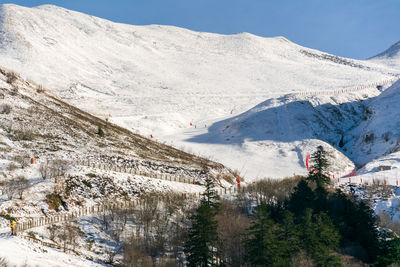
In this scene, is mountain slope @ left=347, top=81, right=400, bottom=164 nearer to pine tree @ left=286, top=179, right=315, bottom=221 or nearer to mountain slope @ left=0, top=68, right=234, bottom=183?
mountain slope @ left=0, top=68, right=234, bottom=183

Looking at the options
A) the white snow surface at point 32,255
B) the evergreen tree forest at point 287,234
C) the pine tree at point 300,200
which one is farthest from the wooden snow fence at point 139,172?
the white snow surface at point 32,255

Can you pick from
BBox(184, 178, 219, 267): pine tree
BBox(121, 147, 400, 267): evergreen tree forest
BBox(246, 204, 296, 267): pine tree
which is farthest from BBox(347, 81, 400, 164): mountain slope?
BBox(184, 178, 219, 267): pine tree

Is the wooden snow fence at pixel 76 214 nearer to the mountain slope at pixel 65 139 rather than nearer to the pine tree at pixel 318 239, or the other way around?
the mountain slope at pixel 65 139

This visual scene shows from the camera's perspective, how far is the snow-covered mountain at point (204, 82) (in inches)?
3142

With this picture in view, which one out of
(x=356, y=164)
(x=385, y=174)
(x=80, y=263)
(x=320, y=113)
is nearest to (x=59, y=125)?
(x=80, y=263)

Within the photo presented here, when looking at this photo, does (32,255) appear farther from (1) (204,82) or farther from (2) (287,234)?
(1) (204,82)

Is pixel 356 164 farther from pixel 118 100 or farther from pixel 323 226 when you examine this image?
pixel 118 100

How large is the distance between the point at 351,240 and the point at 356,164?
33.9 meters

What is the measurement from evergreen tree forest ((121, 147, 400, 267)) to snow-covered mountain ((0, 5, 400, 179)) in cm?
1968

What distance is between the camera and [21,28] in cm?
13338

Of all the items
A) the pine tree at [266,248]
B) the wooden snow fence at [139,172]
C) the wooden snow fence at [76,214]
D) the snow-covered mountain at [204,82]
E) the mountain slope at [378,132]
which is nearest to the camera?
the pine tree at [266,248]

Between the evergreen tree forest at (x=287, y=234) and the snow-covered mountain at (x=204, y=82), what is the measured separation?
64.6ft

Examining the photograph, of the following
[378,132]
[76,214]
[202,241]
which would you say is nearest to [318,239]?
[202,241]

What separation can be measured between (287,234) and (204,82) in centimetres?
10515
